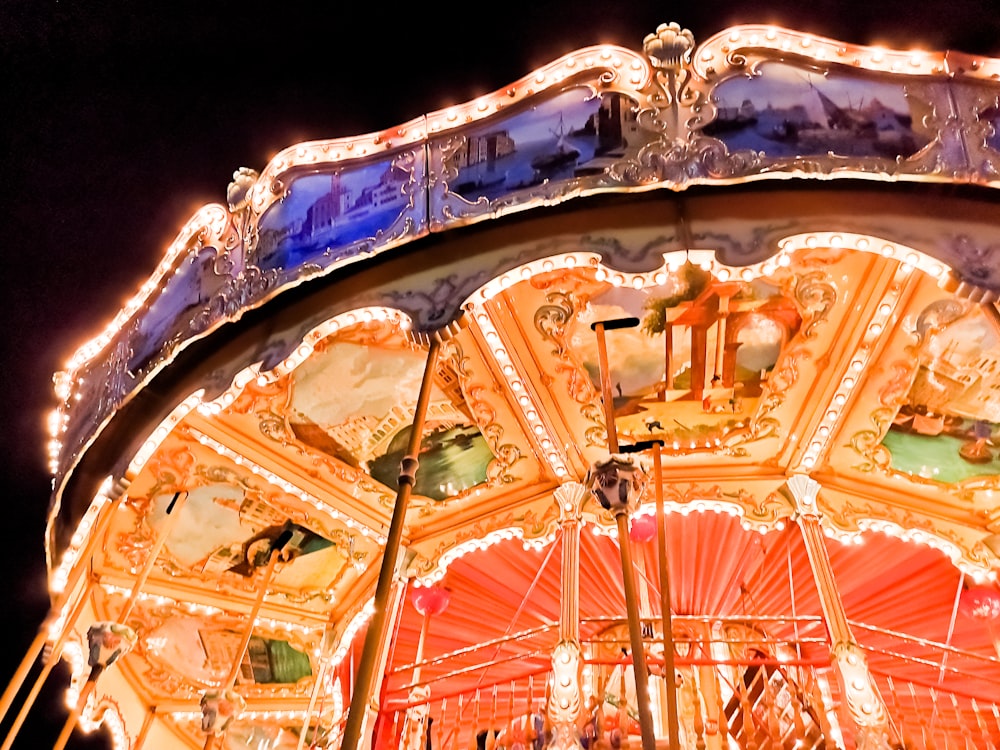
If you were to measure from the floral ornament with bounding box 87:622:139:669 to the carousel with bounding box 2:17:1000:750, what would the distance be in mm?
76

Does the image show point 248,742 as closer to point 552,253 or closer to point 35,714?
point 35,714

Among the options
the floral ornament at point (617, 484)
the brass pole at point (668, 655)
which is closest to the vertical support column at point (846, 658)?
the brass pole at point (668, 655)

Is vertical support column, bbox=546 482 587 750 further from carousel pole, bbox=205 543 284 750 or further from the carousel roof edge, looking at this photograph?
the carousel roof edge

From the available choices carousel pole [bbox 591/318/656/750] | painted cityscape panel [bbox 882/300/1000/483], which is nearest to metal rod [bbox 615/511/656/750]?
carousel pole [bbox 591/318/656/750]

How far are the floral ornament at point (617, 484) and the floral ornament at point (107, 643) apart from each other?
3520 millimetres

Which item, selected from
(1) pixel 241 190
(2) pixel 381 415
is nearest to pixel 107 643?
(2) pixel 381 415

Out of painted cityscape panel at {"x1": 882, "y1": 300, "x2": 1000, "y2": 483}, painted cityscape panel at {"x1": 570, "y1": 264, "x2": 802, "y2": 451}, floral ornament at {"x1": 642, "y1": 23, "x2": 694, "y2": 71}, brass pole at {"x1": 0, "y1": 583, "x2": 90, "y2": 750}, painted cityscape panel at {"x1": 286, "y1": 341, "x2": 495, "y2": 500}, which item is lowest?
brass pole at {"x1": 0, "y1": 583, "x2": 90, "y2": 750}

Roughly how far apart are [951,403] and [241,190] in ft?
17.5

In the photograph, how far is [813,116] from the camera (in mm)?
4219

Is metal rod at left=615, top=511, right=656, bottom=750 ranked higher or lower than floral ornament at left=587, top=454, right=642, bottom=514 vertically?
lower

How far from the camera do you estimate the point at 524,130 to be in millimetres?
4551

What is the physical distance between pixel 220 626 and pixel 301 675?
104cm

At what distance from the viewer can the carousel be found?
13.8 ft

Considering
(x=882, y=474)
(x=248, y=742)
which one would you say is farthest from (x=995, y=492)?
(x=248, y=742)
